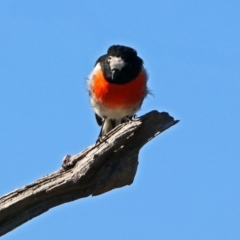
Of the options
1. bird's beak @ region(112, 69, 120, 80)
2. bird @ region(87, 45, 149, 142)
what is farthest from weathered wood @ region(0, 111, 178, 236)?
bird's beak @ region(112, 69, 120, 80)

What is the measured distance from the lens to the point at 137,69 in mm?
7855

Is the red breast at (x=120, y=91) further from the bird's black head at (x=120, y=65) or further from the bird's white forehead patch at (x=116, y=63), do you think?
the bird's white forehead patch at (x=116, y=63)

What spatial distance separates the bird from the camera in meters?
7.73

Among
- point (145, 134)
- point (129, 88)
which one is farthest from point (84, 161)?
point (129, 88)

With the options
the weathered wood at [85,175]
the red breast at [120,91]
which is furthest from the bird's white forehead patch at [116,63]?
the weathered wood at [85,175]

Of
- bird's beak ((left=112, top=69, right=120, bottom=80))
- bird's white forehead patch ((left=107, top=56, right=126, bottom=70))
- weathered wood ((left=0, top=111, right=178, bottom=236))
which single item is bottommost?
weathered wood ((left=0, top=111, right=178, bottom=236))

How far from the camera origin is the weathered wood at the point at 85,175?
5812 millimetres

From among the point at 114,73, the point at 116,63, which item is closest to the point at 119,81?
the point at 114,73

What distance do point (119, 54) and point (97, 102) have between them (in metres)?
0.72

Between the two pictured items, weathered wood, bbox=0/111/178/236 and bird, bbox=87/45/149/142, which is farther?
bird, bbox=87/45/149/142

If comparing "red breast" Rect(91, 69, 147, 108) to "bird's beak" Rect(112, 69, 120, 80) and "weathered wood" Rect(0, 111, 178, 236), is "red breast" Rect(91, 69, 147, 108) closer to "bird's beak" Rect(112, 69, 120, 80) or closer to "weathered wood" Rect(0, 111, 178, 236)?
"bird's beak" Rect(112, 69, 120, 80)

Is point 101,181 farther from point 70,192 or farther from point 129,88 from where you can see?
point 129,88

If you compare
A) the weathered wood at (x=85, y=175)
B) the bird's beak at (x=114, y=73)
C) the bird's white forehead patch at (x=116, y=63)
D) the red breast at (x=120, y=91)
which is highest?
the bird's white forehead patch at (x=116, y=63)

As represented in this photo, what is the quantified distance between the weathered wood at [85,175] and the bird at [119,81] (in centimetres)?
172
